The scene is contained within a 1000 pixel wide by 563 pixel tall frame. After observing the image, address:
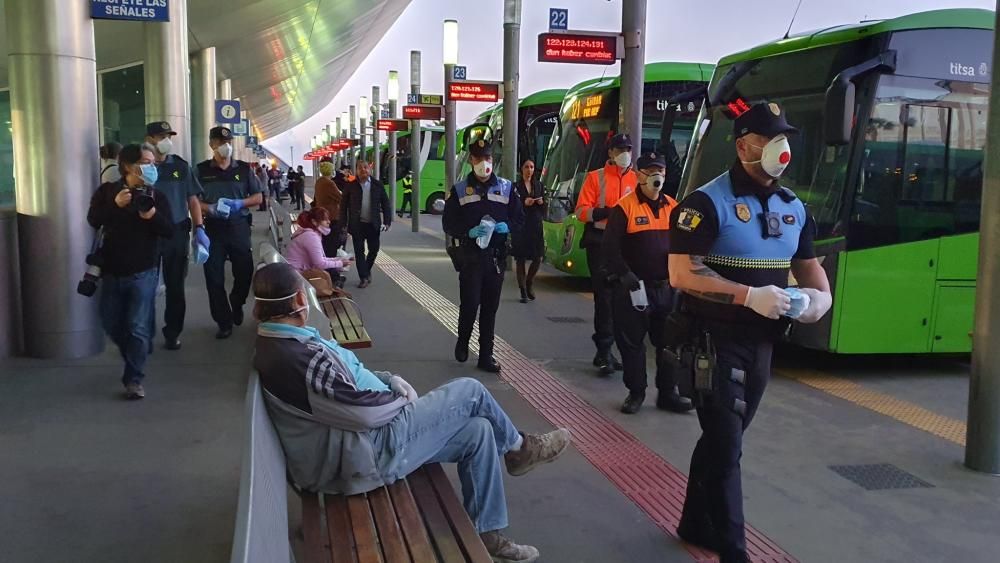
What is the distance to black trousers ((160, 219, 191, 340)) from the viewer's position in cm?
734

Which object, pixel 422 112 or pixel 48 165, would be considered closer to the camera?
pixel 48 165

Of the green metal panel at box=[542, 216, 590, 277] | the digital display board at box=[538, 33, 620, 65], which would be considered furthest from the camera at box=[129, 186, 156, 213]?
the green metal panel at box=[542, 216, 590, 277]

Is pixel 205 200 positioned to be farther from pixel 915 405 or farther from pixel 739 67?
pixel 915 405

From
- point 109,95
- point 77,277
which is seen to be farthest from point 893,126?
point 109,95

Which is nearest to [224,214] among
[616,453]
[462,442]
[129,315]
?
[129,315]

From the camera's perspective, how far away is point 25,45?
22.6 feet

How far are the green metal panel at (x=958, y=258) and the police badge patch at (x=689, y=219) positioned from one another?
4.81 meters

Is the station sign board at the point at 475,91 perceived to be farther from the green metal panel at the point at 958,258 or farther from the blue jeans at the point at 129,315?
the blue jeans at the point at 129,315

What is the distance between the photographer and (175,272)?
24.3 ft

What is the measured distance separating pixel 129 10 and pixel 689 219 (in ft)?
19.4

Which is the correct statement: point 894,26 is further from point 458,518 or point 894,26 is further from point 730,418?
point 458,518

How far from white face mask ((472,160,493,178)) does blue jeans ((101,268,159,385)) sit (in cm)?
256

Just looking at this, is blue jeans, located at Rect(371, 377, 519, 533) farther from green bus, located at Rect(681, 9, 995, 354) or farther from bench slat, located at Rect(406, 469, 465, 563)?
green bus, located at Rect(681, 9, 995, 354)

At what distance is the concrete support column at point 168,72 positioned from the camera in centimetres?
1341
